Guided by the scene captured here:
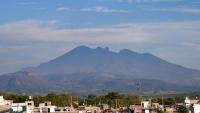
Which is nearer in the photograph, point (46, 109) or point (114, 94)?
point (46, 109)

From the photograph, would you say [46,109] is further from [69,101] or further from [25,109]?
[69,101]

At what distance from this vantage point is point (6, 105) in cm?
6969

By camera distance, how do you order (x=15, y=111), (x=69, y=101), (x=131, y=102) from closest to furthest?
(x=15, y=111) < (x=69, y=101) < (x=131, y=102)

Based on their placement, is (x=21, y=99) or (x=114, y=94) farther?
(x=114, y=94)

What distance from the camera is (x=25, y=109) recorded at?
5878 centimetres

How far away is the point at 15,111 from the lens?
56906mm

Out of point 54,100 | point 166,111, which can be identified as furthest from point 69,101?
point 166,111

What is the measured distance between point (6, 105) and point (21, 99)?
63.6ft

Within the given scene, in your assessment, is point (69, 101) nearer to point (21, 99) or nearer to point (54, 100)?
point (54, 100)

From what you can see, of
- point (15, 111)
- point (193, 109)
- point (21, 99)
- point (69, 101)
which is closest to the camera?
point (15, 111)

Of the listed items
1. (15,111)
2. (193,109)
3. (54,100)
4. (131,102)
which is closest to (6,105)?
(15,111)

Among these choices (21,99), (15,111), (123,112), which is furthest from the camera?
(21,99)

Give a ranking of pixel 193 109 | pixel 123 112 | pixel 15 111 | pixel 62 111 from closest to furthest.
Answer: pixel 15 111
pixel 62 111
pixel 123 112
pixel 193 109

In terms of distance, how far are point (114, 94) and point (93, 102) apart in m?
3.57
